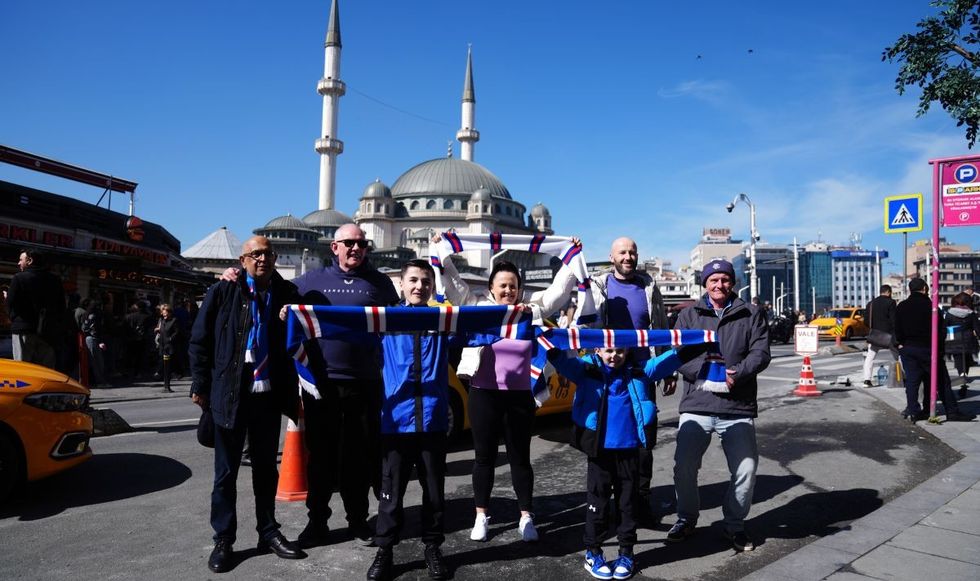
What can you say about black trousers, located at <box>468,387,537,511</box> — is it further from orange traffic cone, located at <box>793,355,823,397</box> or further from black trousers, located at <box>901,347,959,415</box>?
orange traffic cone, located at <box>793,355,823,397</box>

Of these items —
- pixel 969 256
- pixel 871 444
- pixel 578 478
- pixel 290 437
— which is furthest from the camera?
pixel 969 256

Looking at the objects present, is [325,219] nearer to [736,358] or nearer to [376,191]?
[376,191]

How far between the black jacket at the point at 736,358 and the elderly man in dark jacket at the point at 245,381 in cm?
265

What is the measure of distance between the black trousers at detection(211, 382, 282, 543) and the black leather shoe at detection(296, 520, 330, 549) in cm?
21

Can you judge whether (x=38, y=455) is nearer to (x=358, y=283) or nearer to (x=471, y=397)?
(x=358, y=283)

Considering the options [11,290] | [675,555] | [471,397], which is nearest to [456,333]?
[471,397]

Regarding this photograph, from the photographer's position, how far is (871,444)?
7590mm

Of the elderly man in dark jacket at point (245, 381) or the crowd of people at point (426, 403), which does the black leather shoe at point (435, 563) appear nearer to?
the crowd of people at point (426, 403)

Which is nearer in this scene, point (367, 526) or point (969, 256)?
point (367, 526)

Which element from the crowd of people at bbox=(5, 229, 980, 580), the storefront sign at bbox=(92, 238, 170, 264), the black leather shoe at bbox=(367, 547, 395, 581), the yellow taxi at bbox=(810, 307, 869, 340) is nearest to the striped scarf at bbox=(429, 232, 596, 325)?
the crowd of people at bbox=(5, 229, 980, 580)

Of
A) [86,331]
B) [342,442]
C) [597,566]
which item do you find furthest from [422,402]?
[86,331]

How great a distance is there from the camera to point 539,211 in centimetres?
11619

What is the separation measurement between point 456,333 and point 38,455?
361 centimetres

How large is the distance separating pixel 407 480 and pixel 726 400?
6.85ft
